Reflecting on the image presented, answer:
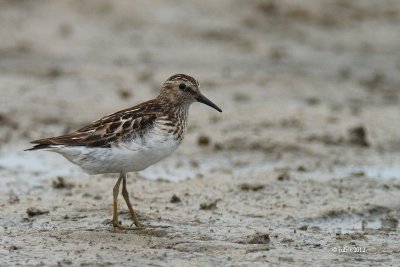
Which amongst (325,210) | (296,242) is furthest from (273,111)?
(296,242)

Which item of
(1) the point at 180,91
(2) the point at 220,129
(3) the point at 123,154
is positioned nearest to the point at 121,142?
(3) the point at 123,154

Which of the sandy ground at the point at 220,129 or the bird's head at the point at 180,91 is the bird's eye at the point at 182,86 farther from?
the sandy ground at the point at 220,129

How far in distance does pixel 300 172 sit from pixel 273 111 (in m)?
2.74

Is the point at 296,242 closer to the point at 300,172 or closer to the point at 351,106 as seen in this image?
the point at 300,172

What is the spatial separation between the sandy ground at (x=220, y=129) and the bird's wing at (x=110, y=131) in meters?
0.81

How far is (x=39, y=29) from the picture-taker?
17.9 meters

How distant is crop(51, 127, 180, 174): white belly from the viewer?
332 inches

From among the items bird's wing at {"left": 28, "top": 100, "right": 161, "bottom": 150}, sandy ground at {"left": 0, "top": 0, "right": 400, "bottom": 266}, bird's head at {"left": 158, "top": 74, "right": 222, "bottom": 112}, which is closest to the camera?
sandy ground at {"left": 0, "top": 0, "right": 400, "bottom": 266}

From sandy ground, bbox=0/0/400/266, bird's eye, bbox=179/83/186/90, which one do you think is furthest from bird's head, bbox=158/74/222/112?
sandy ground, bbox=0/0/400/266

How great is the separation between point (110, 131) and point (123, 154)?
0.28 metres

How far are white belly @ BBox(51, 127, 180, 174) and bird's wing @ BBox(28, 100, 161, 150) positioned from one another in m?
0.05

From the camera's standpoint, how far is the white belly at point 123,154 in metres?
8.45

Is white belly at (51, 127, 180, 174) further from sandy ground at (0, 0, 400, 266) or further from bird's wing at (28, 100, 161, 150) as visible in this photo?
sandy ground at (0, 0, 400, 266)

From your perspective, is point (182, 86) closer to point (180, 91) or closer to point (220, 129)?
point (180, 91)
